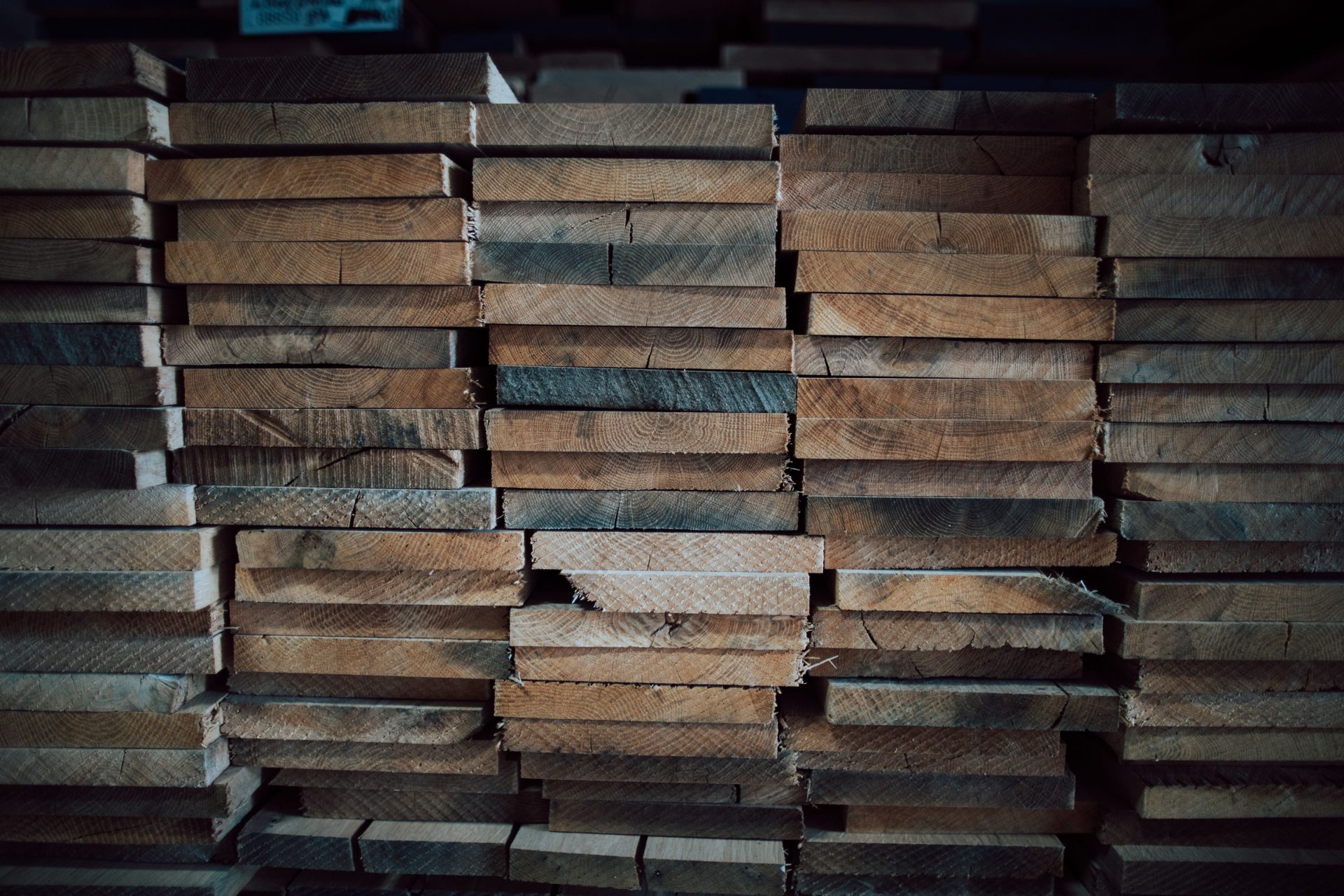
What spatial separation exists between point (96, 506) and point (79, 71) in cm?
117

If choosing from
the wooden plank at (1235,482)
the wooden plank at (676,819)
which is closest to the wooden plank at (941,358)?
the wooden plank at (1235,482)

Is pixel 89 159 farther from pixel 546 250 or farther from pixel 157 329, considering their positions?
pixel 546 250

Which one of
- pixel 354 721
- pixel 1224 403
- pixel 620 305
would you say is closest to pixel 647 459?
pixel 620 305

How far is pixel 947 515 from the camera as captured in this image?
196 centimetres

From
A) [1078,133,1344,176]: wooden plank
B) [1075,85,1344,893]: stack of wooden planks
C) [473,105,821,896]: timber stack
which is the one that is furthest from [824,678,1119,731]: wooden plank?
[1078,133,1344,176]: wooden plank

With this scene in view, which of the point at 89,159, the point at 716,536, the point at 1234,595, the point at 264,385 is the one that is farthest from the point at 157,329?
the point at 1234,595

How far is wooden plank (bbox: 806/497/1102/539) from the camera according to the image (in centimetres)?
196

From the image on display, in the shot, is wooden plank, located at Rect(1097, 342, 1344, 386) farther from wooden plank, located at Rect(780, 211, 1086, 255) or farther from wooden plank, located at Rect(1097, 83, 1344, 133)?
wooden plank, located at Rect(1097, 83, 1344, 133)

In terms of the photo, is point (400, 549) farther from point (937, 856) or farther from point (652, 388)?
point (937, 856)

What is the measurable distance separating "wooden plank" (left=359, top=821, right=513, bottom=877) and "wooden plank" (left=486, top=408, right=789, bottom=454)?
1.25 metres

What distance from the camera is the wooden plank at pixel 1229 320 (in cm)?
189

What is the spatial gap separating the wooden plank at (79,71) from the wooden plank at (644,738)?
6.70ft

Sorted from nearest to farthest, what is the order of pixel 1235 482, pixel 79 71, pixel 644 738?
1. pixel 79 71
2. pixel 1235 482
3. pixel 644 738

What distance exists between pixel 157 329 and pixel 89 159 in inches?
18.3
